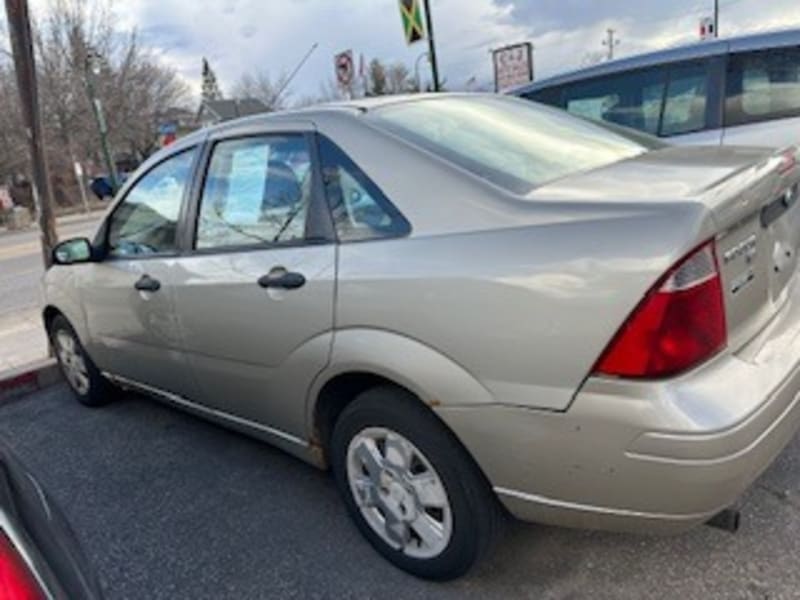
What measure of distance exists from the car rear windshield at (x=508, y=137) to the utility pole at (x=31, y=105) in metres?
3.41

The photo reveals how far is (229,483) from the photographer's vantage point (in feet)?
10.6

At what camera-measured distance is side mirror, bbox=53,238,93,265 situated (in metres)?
3.66

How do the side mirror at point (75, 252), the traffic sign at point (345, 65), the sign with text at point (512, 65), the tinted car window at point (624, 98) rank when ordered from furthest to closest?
the traffic sign at point (345, 65)
the sign with text at point (512, 65)
the tinted car window at point (624, 98)
the side mirror at point (75, 252)

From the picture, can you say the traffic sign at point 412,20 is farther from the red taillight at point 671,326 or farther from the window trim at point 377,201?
the red taillight at point 671,326

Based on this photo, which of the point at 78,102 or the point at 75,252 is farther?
the point at 78,102

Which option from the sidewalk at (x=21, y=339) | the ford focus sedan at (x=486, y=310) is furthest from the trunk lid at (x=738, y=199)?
the sidewalk at (x=21, y=339)

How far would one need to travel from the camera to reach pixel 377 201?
225 cm

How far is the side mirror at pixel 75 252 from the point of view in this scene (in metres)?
3.66

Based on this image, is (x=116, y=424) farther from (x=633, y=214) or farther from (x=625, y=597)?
(x=633, y=214)

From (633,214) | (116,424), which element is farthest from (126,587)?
(633,214)

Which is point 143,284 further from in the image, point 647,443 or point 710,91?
point 710,91

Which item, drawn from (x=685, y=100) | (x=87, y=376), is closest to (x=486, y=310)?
(x=87, y=376)

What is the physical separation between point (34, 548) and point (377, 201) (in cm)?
138

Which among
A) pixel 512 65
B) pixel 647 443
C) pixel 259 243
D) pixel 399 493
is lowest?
pixel 399 493
